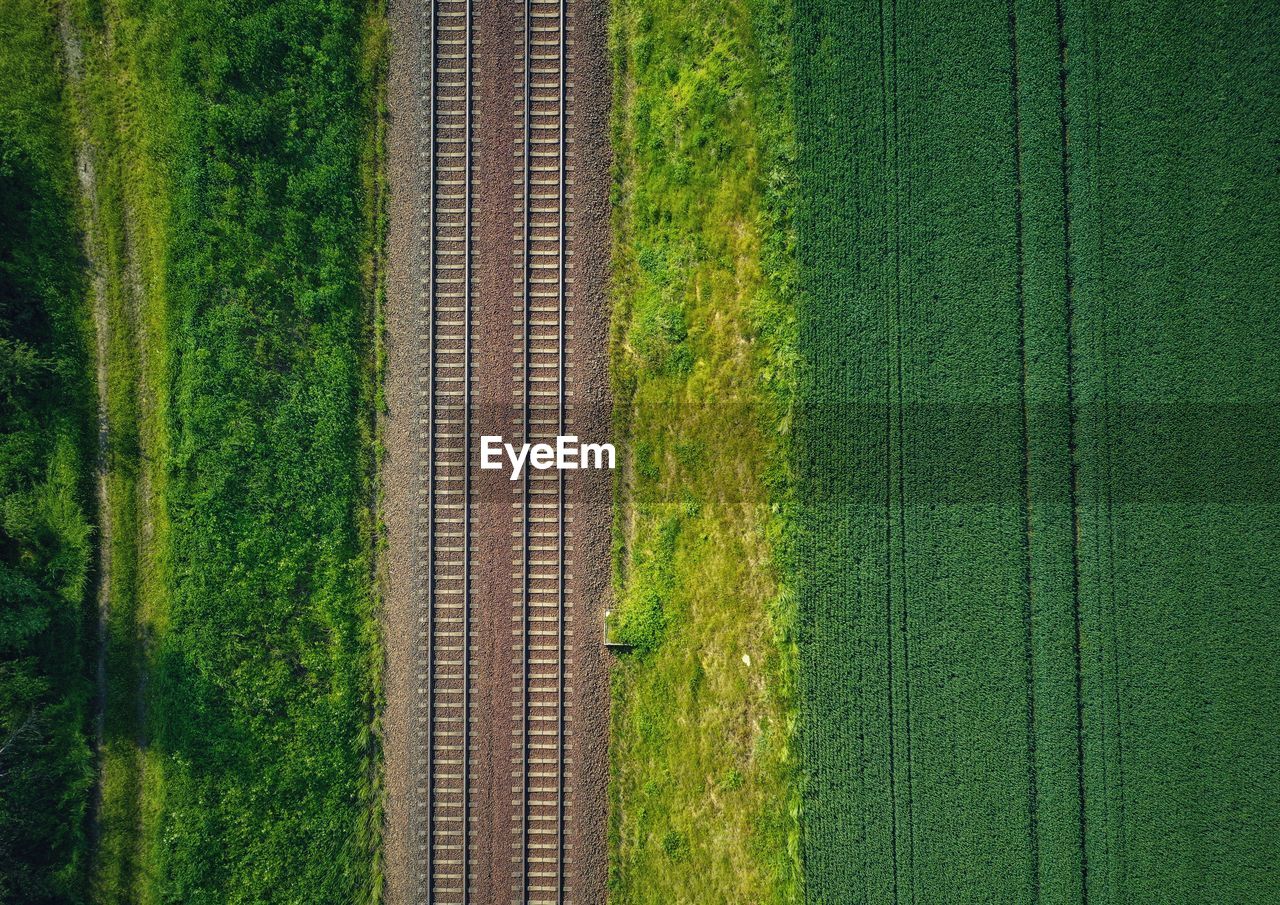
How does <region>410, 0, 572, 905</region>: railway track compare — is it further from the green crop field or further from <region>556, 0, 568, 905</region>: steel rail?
the green crop field

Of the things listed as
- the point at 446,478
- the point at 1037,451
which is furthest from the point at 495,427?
the point at 1037,451

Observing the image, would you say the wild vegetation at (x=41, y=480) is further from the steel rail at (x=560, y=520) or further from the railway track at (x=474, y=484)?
the steel rail at (x=560, y=520)

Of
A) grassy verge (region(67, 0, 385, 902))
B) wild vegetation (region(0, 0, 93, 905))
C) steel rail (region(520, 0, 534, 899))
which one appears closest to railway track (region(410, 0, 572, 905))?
steel rail (region(520, 0, 534, 899))

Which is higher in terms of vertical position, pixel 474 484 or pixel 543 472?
pixel 543 472

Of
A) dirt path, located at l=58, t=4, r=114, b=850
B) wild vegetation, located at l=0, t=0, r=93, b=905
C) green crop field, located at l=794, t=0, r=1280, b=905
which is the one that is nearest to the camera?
wild vegetation, located at l=0, t=0, r=93, b=905

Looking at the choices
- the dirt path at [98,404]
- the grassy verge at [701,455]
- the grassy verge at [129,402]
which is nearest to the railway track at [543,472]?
the grassy verge at [701,455]

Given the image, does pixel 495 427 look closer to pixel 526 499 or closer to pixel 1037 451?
pixel 526 499

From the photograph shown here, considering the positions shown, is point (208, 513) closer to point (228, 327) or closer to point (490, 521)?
point (228, 327)
